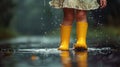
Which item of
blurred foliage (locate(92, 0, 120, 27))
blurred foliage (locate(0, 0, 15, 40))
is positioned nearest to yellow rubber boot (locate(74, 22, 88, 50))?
blurred foliage (locate(92, 0, 120, 27))

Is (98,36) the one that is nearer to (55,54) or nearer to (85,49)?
(85,49)

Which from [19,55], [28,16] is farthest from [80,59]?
[28,16]

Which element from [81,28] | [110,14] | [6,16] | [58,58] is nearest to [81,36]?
[81,28]

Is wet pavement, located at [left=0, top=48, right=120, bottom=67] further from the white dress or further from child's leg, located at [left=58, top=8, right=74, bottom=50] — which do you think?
the white dress

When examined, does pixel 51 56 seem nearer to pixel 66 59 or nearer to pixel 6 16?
pixel 66 59

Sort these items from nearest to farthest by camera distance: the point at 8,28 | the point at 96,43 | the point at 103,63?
the point at 103,63 → the point at 96,43 → the point at 8,28

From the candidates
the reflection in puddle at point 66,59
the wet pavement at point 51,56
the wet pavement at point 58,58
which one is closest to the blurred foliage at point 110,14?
the wet pavement at point 51,56

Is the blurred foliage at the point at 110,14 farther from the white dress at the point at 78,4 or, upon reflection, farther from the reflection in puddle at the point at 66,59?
the reflection in puddle at the point at 66,59

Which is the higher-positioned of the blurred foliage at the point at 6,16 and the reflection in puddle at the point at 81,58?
the blurred foliage at the point at 6,16

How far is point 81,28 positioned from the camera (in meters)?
3.44

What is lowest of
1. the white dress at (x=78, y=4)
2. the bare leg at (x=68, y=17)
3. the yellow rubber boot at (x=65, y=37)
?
the yellow rubber boot at (x=65, y=37)

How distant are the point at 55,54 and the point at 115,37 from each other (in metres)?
1.17

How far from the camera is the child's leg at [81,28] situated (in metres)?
3.41

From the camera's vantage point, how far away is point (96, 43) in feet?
12.8
